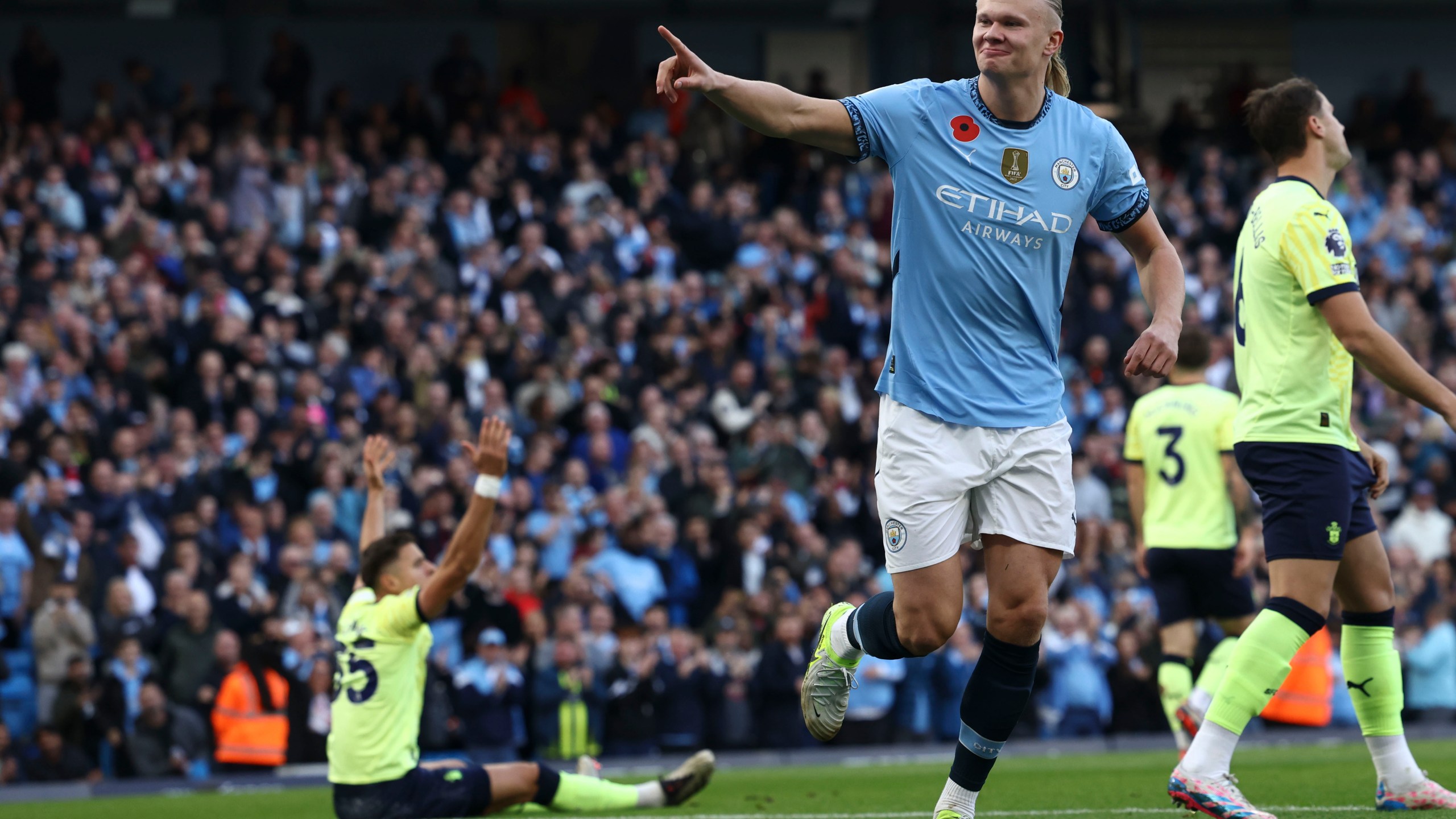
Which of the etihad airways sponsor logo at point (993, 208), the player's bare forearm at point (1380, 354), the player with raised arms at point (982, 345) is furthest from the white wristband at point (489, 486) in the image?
the player's bare forearm at point (1380, 354)

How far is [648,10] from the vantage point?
25703mm

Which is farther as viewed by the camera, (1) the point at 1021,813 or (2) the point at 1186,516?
(2) the point at 1186,516

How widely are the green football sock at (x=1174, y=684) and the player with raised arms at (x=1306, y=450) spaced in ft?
9.41

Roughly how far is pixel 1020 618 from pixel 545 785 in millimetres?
3855

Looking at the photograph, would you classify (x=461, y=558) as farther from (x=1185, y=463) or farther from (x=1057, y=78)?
(x=1185, y=463)

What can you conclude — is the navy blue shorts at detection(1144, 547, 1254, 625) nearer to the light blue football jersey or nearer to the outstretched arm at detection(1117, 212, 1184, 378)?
the outstretched arm at detection(1117, 212, 1184, 378)

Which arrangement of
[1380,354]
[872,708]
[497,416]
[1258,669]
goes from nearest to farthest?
[1380,354]
[1258,669]
[497,416]
[872,708]

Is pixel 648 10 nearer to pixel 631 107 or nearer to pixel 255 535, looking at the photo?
pixel 631 107

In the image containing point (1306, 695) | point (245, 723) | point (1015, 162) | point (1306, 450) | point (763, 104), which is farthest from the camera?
point (1306, 695)

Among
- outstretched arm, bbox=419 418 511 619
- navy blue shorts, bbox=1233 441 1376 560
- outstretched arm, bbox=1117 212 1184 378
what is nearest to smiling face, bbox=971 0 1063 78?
outstretched arm, bbox=1117 212 1184 378

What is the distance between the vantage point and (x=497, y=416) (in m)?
14.9

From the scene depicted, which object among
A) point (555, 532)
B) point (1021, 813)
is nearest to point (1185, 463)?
point (1021, 813)

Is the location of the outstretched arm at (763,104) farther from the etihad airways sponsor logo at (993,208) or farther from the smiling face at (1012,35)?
the smiling face at (1012,35)

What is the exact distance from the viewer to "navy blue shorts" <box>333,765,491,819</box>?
7.82 m
